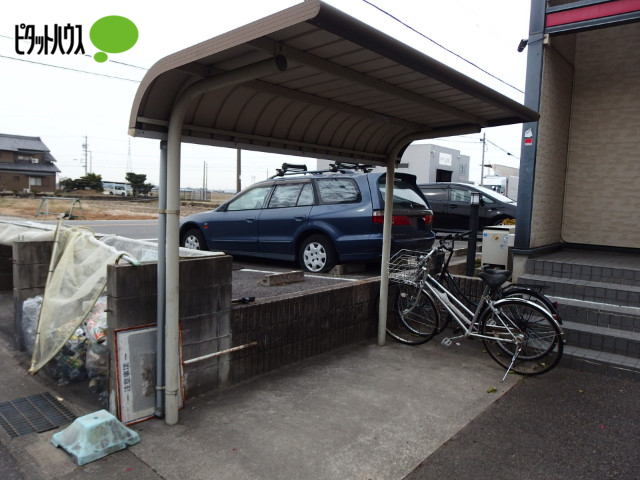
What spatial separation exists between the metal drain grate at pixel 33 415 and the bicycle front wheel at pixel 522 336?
3.53 meters

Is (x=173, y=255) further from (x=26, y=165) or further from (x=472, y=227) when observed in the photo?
(x=26, y=165)

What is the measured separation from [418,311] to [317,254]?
2045mm

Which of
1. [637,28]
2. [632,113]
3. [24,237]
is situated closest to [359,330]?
[24,237]

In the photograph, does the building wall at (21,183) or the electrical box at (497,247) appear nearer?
the electrical box at (497,247)

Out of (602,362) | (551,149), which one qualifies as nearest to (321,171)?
(551,149)

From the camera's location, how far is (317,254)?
6.78 metres

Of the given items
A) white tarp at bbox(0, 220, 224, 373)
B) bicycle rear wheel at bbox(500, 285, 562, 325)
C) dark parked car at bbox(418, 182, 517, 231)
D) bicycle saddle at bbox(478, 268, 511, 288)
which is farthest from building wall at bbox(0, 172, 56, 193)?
bicycle rear wheel at bbox(500, 285, 562, 325)

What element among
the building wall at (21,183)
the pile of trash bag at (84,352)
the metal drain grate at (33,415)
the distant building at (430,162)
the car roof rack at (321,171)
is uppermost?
the distant building at (430,162)

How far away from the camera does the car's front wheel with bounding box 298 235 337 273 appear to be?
6.65 m

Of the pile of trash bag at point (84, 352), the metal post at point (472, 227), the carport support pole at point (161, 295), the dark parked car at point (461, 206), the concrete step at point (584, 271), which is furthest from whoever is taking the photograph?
the dark parked car at point (461, 206)

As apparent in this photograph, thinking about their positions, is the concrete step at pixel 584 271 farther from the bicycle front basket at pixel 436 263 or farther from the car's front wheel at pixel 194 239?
the car's front wheel at pixel 194 239

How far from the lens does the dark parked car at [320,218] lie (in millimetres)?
6426

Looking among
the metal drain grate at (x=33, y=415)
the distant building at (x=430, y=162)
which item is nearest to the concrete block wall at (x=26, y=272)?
the metal drain grate at (x=33, y=415)

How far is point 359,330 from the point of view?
5109 mm
